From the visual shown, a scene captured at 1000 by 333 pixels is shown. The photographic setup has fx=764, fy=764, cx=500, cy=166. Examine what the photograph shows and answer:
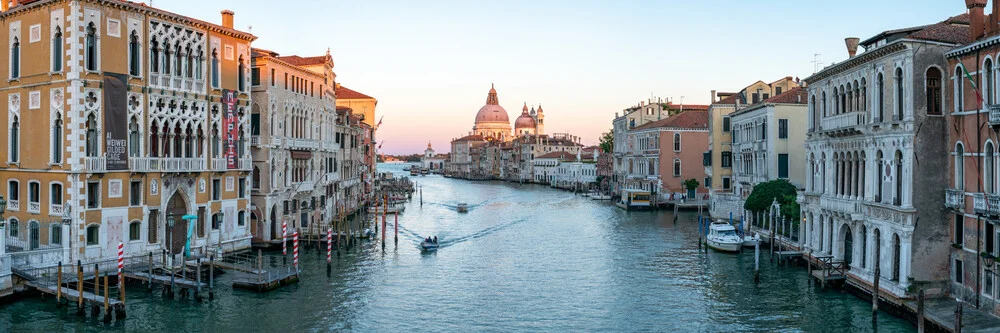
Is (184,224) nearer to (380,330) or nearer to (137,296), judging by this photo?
(137,296)

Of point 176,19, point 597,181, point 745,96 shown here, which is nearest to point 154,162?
point 176,19

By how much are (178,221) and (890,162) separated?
21007 mm

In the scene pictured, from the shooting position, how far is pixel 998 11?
1617 cm

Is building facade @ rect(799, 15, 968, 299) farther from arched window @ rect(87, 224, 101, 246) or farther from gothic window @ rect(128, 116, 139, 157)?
arched window @ rect(87, 224, 101, 246)

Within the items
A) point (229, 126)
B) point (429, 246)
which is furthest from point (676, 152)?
point (229, 126)

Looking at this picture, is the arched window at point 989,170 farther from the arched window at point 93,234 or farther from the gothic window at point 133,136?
the arched window at point 93,234

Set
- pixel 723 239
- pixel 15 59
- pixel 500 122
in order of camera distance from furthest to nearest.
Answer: pixel 500 122 → pixel 723 239 → pixel 15 59

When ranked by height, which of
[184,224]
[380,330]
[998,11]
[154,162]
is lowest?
[380,330]

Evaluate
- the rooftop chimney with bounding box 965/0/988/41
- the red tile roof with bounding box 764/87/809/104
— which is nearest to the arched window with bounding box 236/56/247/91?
the rooftop chimney with bounding box 965/0/988/41

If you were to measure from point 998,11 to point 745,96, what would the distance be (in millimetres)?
29007

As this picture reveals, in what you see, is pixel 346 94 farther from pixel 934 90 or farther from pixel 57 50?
pixel 934 90

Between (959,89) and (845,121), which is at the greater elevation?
(959,89)

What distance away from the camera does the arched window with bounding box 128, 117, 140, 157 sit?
2264cm

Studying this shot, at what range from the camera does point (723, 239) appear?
30.6 metres
